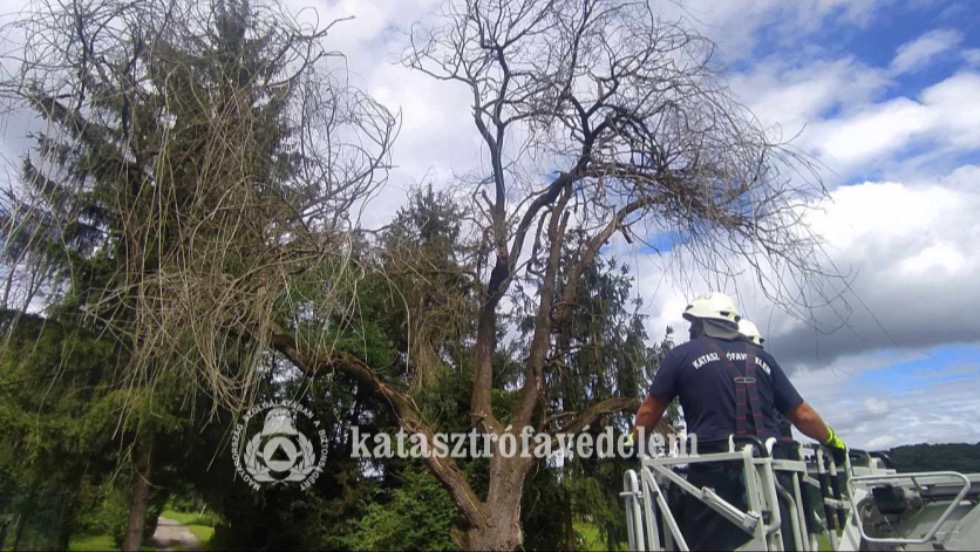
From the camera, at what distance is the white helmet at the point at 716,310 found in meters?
3.91

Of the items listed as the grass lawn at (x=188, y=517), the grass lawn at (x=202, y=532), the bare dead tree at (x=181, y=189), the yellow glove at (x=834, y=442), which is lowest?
the grass lawn at (x=202, y=532)

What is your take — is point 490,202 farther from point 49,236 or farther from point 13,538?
point 13,538

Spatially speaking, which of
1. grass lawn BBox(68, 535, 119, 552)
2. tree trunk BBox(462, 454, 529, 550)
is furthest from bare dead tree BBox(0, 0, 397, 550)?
grass lawn BBox(68, 535, 119, 552)

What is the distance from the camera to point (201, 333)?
20.2ft

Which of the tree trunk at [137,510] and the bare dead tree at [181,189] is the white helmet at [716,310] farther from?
the tree trunk at [137,510]

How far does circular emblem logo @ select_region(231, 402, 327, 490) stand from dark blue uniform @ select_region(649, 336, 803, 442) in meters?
8.73

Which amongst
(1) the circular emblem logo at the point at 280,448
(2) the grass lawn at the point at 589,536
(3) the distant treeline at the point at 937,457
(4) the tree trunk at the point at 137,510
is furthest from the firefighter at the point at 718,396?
(2) the grass lawn at the point at 589,536

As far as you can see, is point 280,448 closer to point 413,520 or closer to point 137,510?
point 413,520

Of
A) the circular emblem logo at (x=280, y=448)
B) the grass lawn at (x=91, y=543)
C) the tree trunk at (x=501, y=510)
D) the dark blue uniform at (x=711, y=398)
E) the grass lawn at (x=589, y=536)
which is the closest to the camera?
the dark blue uniform at (x=711, y=398)

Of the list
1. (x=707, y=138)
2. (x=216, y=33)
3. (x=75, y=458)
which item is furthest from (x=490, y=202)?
(x=75, y=458)

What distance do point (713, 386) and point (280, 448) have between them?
13355 mm

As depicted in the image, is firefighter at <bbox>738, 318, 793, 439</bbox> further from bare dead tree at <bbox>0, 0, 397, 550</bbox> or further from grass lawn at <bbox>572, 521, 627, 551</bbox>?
grass lawn at <bbox>572, 521, 627, 551</bbox>

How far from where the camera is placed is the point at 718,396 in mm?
3732

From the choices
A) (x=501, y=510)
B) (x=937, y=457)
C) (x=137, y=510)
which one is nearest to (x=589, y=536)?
(x=501, y=510)
